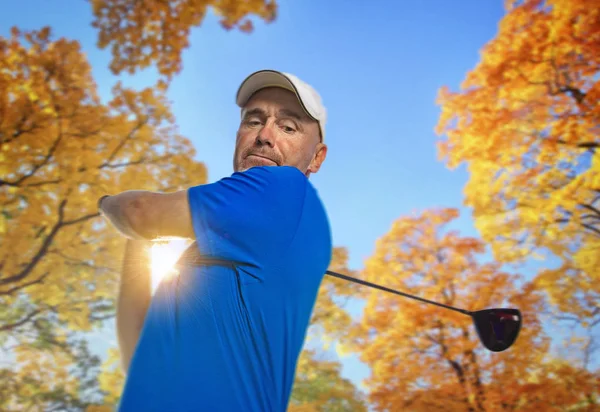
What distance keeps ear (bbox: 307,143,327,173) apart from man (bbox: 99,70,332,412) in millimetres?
391

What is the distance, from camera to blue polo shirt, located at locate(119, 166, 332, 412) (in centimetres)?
55

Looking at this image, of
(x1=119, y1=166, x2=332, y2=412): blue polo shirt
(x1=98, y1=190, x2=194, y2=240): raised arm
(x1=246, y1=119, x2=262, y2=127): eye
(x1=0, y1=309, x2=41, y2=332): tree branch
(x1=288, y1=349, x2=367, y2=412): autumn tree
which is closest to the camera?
(x1=119, y1=166, x2=332, y2=412): blue polo shirt

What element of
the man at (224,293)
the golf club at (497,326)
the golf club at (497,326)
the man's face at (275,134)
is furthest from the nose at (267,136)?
the golf club at (497,326)

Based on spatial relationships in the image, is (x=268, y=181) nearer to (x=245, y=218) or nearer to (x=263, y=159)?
(x=245, y=218)

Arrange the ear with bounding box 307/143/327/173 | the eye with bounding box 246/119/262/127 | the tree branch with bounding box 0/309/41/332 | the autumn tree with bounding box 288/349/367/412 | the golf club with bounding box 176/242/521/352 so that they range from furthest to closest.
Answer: the autumn tree with bounding box 288/349/367/412, the tree branch with bounding box 0/309/41/332, the golf club with bounding box 176/242/521/352, the ear with bounding box 307/143/327/173, the eye with bounding box 246/119/262/127

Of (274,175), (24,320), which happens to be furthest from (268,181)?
(24,320)

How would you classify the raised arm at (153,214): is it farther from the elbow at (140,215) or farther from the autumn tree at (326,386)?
the autumn tree at (326,386)

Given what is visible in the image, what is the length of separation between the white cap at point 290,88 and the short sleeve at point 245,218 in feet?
1.44

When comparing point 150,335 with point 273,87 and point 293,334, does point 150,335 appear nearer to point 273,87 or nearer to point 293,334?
point 293,334

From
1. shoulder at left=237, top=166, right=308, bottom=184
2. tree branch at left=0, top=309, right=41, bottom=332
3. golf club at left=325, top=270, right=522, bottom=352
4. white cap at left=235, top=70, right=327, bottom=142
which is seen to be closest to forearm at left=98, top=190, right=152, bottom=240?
shoulder at left=237, top=166, right=308, bottom=184

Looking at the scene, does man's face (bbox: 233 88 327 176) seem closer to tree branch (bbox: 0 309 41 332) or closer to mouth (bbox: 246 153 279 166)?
mouth (bbox: 246 153 279 166)

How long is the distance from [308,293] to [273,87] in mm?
723

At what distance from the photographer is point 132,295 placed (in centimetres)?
80

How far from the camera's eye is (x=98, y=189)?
6602 millimetres
